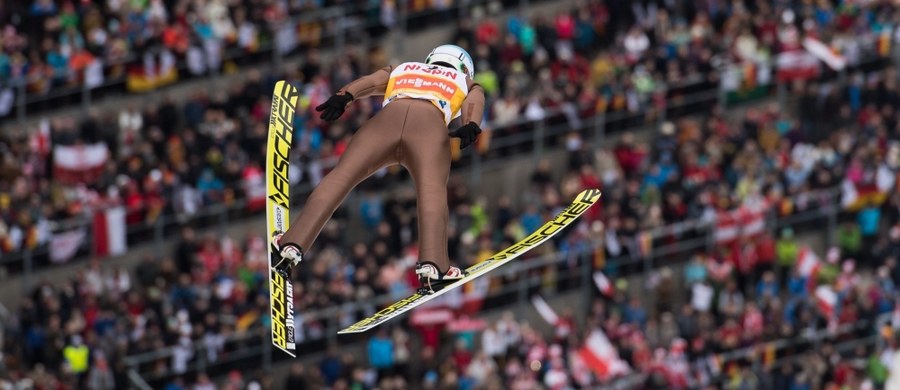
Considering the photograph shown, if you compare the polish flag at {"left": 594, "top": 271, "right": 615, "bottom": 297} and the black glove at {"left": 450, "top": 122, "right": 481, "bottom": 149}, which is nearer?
the black glove at {"left": 450, "top": 122, "right": 481, "bottom": 149}

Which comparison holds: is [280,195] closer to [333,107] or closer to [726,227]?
[333,107]

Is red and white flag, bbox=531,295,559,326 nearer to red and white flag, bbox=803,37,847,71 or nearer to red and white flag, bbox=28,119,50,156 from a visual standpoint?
red and white flag, bbox=803,37,847,71

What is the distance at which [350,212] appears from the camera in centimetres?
3603

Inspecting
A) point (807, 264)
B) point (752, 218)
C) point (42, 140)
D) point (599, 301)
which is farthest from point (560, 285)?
point (42, 140)

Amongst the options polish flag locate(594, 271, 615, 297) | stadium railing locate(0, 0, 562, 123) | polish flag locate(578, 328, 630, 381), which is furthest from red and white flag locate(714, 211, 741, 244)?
stadium railing locate(0, 0, 562, 123)

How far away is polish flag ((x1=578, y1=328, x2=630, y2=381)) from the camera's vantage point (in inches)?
1373

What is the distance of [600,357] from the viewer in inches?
1375

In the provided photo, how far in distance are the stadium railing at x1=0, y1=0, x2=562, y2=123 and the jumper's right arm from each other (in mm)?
14013

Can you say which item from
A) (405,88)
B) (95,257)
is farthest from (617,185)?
(405,88)

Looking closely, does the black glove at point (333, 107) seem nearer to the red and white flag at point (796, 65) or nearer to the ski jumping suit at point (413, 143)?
the ski jumping suit at point (413, 143)

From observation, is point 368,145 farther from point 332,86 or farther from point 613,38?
point 613,38

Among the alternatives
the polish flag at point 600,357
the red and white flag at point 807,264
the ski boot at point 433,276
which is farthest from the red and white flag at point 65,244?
the ski boot at point 433,276

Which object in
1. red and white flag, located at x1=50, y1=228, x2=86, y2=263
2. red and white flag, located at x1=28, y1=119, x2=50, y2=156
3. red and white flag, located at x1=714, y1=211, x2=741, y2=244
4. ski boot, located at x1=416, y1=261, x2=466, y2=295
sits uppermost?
red and white flag, located at x1=28, y1=119, x2=50, y2=156

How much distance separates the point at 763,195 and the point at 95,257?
10.4 metres
